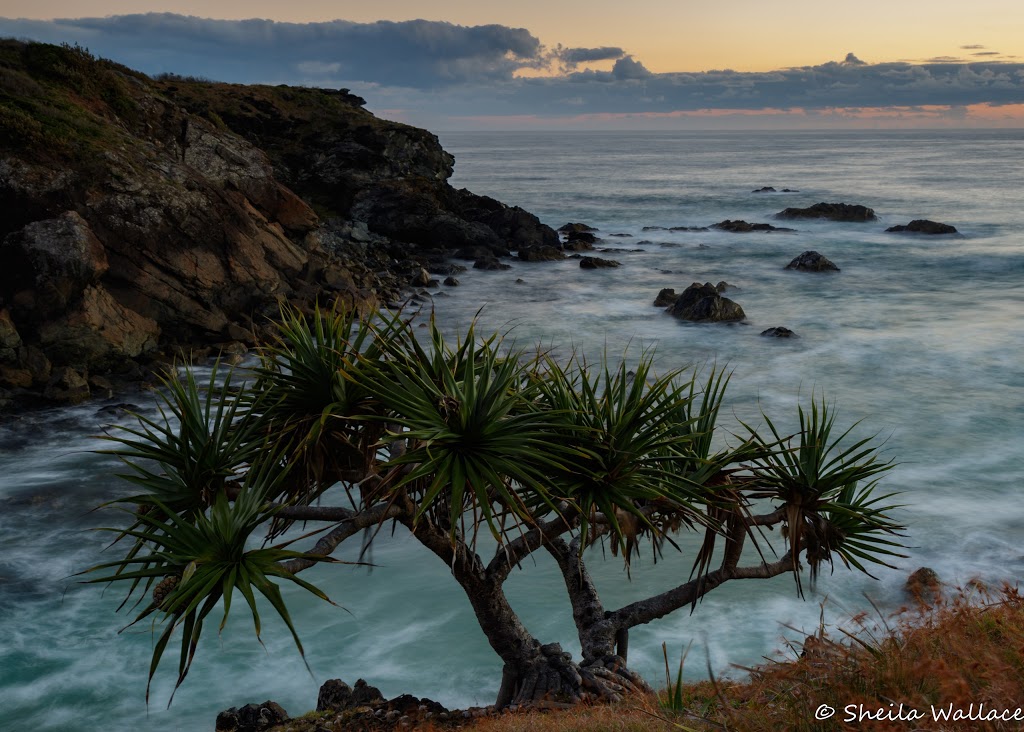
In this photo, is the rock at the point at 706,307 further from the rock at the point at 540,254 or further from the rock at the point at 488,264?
the rock at the point at 540,254

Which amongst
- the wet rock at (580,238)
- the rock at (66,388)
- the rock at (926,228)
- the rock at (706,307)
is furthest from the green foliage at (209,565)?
the rock at (926,228)

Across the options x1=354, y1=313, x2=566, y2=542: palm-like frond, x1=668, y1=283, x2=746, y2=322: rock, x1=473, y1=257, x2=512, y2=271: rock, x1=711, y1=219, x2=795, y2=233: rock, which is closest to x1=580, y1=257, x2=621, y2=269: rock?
x1=473, y1=257, x2=512, y2=271: rock

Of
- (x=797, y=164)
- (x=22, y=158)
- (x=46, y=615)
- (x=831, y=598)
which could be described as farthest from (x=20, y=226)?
(x=797, y=164)

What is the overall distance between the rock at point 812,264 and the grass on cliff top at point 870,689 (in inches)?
1488

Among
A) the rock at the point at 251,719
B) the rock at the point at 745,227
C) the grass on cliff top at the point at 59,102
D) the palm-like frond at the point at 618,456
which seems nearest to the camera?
the palm-like frond at the point at 618,456

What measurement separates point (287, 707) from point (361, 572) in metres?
3.85

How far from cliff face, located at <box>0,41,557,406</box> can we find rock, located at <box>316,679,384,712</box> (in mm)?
6712

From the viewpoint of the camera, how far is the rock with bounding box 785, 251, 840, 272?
43.0m

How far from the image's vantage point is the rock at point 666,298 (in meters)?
34.6

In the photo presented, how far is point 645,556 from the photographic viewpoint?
15125mm

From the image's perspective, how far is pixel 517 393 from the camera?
24.0ft

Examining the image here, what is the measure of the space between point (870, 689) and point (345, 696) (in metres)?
5.63

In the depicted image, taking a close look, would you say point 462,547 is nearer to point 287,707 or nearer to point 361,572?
point 287,707

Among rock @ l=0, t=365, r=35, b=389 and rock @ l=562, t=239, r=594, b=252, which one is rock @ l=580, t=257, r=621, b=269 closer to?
rock @ l=562, t=239, r=594, b=252
